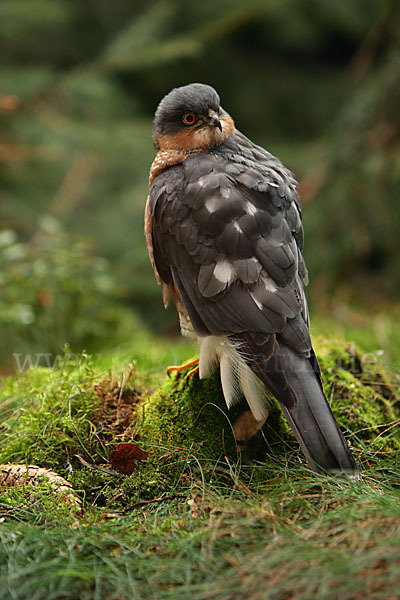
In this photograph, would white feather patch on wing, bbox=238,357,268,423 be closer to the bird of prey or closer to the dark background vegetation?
the bird of prey

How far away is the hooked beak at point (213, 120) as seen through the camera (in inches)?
138

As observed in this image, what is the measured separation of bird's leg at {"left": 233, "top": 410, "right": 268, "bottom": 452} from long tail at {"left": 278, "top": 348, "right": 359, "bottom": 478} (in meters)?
0.43

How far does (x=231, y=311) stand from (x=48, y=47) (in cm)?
848

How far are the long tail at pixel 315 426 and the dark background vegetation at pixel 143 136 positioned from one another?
3.07 meters

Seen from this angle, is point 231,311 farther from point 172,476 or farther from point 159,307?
point 159,307

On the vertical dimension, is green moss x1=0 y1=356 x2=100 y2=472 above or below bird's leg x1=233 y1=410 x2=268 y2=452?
above

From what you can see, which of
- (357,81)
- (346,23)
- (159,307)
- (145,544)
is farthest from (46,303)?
(346,23)

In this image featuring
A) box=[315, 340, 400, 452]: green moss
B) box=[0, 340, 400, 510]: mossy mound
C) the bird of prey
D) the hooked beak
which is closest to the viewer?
the bird of prey

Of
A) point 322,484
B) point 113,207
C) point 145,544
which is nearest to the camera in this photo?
point 145,544

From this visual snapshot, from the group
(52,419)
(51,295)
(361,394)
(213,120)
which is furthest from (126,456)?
(51,295)

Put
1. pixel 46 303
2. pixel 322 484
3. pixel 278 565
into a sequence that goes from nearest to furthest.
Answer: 1. pixel 278 565
2. pixel 322 484
3. pixel 46 303

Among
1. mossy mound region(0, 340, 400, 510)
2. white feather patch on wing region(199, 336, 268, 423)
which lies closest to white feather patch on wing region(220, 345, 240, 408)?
white feather patch on wing region(199, 336, 268, 423)

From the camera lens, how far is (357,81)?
8.27 metres

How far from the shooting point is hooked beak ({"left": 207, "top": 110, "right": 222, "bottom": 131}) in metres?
3.50
